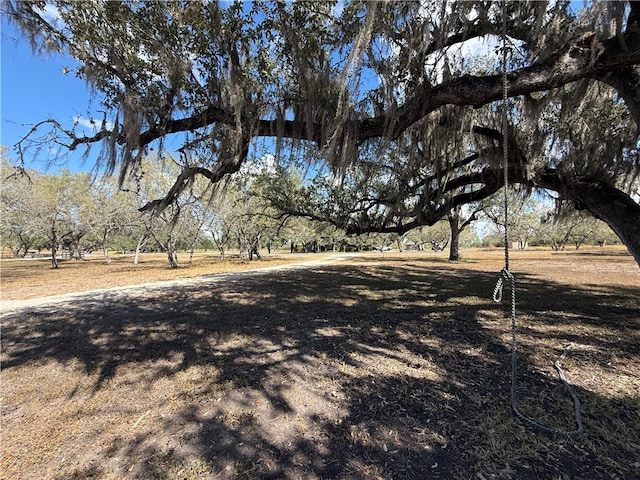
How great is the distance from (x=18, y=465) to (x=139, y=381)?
0.95 m

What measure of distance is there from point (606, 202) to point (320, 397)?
15.6 feet

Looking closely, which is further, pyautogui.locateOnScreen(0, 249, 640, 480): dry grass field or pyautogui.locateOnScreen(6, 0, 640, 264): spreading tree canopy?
pyautogui.locateOnScreen(6, 0, 640, 264): spreading tree canopy

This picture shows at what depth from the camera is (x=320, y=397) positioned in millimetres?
2262

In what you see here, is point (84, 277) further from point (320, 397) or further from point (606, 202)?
point (606, 202)

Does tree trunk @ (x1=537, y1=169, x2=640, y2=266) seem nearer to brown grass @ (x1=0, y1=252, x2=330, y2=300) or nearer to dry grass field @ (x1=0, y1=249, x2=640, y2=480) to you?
dry grass field @ (x1=0, y1=249, x2=640, y2=480)

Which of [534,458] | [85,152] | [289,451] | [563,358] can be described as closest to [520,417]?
[534,458]

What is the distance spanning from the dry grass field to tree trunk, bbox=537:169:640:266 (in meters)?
1.20

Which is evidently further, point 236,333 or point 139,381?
point 236,333

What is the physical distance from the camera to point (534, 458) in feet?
5.18

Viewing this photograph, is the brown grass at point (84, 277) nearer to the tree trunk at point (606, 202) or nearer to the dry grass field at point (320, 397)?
the dry grass field at point (320, 397)

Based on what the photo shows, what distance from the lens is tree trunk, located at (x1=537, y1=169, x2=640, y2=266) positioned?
3701mm

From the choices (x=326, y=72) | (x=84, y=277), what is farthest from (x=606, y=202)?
(x=84, y=277)

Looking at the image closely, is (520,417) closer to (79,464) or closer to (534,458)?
(534,458)

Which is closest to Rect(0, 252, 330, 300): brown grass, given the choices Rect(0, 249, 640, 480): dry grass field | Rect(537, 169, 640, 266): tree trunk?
Rect(0, 249, 640, 480): dry grass field
